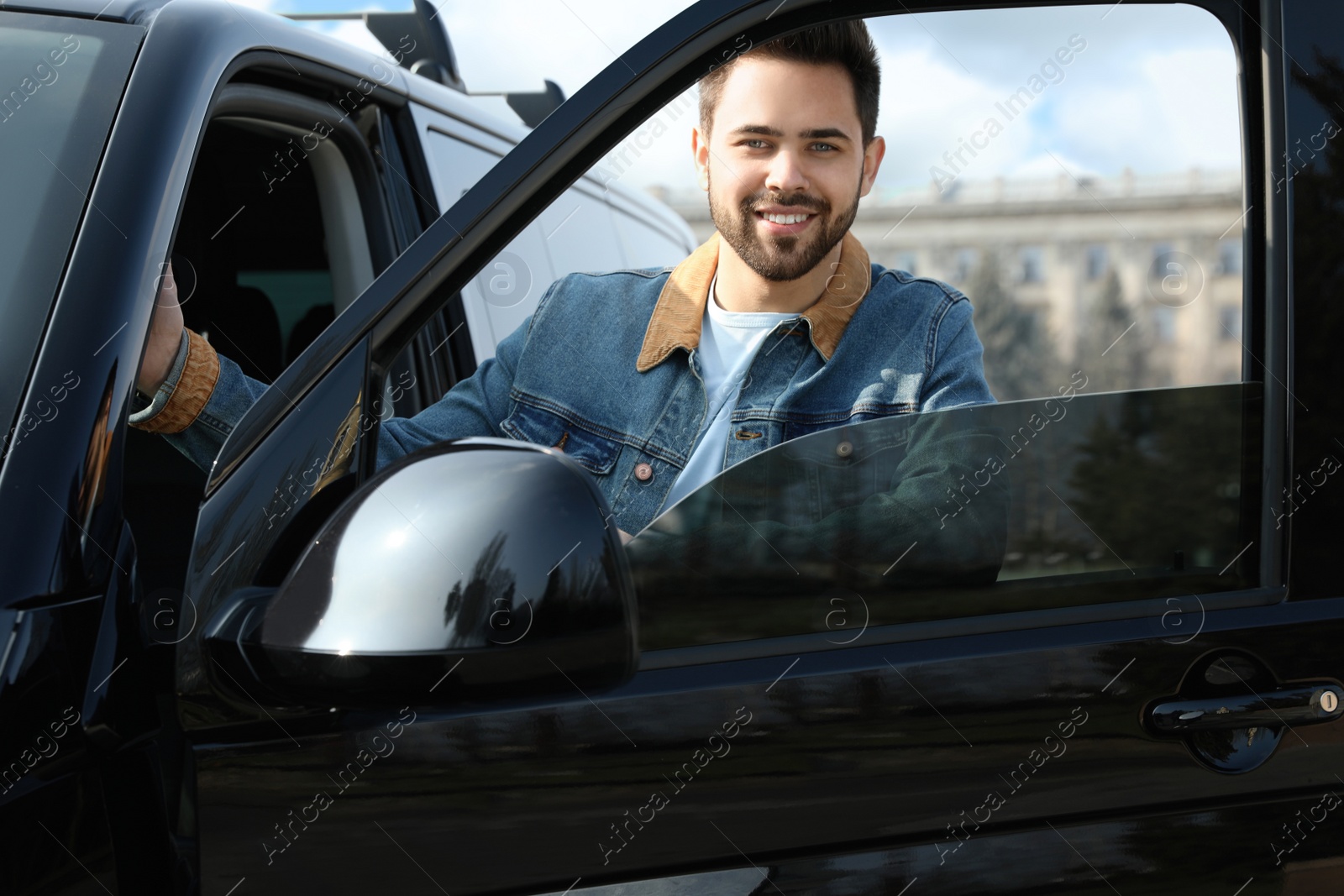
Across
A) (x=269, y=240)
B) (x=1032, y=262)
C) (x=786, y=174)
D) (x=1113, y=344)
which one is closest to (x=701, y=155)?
(x=786, y=174)

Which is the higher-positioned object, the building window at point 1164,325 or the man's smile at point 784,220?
the man's smile at point 784,220

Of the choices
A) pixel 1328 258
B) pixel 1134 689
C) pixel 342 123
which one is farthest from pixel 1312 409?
pixel 342 123

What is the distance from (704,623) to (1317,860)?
0.72 metres

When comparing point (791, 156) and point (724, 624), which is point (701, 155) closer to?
point (791, 156)

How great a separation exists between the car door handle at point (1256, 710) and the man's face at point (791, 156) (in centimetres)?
72

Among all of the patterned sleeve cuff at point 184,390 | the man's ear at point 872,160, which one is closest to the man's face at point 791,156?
the man's ear at point 872,160

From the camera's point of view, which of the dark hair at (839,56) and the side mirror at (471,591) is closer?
the side mirror at (471,591)

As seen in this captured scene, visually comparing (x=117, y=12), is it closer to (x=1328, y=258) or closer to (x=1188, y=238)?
(x=1188, y=238)

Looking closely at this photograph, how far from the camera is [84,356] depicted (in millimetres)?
1283

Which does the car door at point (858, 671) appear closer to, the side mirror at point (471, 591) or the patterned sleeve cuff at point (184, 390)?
the side mirror at point (471, 591)

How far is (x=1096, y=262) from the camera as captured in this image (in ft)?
4.70

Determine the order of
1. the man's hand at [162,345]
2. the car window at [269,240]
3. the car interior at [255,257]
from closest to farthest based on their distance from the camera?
the man's hand at [162,345], the car interior at [255,257], the car window at [269,240]

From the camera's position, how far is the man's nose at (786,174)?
1.54 metres

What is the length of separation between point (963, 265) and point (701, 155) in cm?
40
